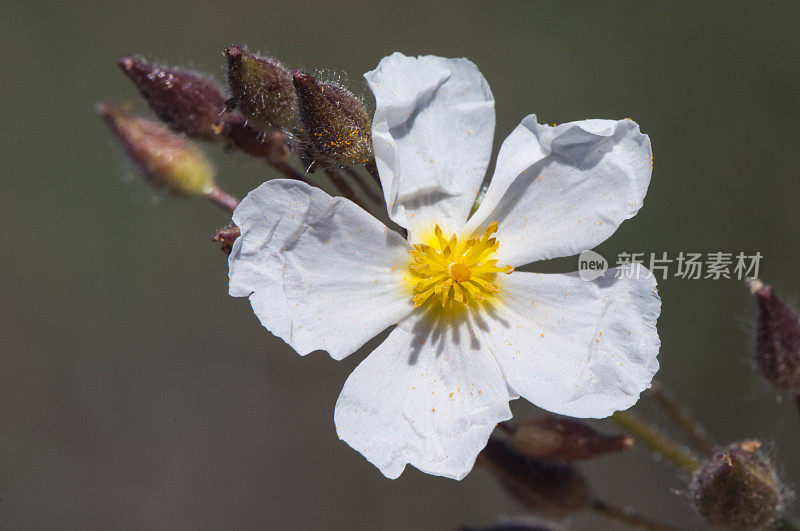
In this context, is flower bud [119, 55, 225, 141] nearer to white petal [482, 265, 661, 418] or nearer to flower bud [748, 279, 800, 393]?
white petal [482, 265, 661, 418]

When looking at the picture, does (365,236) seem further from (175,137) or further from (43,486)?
(43,486)

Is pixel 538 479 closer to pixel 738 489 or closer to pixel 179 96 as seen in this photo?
pixel 738 489

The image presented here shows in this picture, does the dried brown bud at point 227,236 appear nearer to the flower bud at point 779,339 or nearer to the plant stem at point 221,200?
the plant stem at point 221,200

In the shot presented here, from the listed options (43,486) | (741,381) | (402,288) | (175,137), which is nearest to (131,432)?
(43,486)

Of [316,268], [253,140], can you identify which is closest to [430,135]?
[316,268]

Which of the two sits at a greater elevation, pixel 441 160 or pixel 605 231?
pixel 441 160
